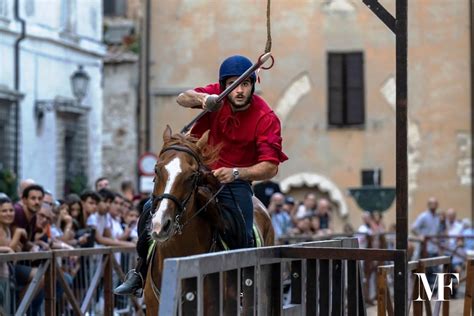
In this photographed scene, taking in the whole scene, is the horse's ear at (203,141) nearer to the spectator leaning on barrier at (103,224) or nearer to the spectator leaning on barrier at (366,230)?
the spectator leaning on barrier at (103,224)

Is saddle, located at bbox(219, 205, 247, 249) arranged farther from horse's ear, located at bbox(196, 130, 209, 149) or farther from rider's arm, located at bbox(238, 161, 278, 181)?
horse's ear, located at bbox(196, 130, 209, 149)

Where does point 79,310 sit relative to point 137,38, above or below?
below

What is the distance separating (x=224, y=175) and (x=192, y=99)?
0.70 m

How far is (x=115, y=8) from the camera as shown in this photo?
1720 inches

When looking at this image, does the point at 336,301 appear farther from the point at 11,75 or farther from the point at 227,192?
the point at 11,75

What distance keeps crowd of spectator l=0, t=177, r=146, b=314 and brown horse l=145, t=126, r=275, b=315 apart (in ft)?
10.9

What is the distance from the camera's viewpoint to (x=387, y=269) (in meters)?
12.1

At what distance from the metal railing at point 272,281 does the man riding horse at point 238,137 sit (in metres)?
0.79

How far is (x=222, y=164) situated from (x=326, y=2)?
30189 millimetres

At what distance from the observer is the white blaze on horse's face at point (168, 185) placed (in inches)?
389

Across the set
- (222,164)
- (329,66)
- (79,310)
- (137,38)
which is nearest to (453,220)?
(329,66)

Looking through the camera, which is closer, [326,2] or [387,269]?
[387,269]

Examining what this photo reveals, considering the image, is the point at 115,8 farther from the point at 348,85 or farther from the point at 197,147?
the point at 197,147

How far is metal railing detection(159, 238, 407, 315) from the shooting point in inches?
322
